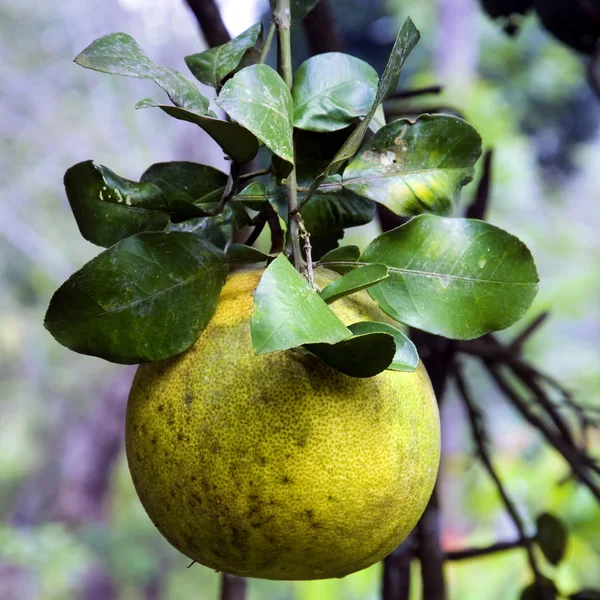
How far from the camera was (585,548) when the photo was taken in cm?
119

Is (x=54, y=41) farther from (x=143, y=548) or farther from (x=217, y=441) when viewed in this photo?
(x=217, y=441)

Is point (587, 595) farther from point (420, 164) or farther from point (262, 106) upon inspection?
point (262, 106)

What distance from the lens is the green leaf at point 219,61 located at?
1.34 feet

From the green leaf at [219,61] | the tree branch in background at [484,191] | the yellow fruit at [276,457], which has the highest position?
the green leaf at [219,61]

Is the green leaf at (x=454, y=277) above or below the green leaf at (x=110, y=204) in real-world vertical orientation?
below

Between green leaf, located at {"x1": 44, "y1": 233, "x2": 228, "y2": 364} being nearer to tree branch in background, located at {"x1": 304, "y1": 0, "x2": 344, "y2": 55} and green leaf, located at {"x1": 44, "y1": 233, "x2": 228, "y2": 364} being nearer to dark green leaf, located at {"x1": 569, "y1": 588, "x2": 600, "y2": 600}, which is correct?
tree branch in background, located at {"x1": 304, "y1": 0, "x2": 344, "y2": 55}

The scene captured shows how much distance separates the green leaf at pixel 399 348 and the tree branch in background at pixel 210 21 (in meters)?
0.41

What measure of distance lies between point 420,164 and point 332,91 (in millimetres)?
69

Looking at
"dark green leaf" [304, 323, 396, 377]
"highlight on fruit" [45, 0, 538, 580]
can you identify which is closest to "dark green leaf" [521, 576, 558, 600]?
"highlight on fruit" [45, 0, 538, 580]

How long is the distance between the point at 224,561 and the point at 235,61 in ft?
0.95

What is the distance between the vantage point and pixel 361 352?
0.30 metres

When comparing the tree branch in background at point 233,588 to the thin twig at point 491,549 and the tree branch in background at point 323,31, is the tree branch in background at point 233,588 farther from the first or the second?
the tree branch in background at point 323,31

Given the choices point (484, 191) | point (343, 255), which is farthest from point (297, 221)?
point (484, 191)

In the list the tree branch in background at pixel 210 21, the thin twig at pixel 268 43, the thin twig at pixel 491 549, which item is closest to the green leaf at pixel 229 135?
the thin twig at pixel 268 43
